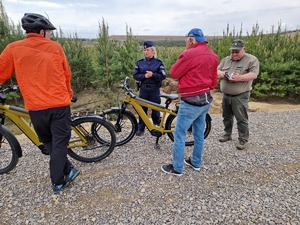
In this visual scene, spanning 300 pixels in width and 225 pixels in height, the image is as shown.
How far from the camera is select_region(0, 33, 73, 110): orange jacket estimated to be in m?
2.34

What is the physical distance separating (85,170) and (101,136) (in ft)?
2.43

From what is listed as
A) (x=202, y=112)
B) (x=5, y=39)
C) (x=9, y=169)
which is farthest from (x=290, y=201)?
(x=5, y=39)

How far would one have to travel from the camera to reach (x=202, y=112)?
3.07 metres

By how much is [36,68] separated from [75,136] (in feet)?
5.30

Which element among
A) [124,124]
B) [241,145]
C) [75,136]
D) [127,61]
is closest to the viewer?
[75,136]

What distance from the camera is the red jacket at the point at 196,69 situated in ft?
8.88

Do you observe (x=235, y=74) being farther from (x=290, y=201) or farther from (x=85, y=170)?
(x=85, y=170)

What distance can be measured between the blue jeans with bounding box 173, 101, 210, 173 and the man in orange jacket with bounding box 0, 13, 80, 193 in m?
1.56

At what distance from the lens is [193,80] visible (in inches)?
111

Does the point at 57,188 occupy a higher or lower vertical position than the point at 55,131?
lower

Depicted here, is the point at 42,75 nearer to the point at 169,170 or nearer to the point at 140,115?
the point at 140,115

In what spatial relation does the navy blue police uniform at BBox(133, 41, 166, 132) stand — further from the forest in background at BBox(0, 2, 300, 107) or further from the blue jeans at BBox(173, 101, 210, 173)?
the forest in background at BBox(0, 2, 300, 107)

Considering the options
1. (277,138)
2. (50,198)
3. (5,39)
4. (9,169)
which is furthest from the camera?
(5,39)

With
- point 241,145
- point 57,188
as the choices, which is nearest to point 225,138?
point 241,145
